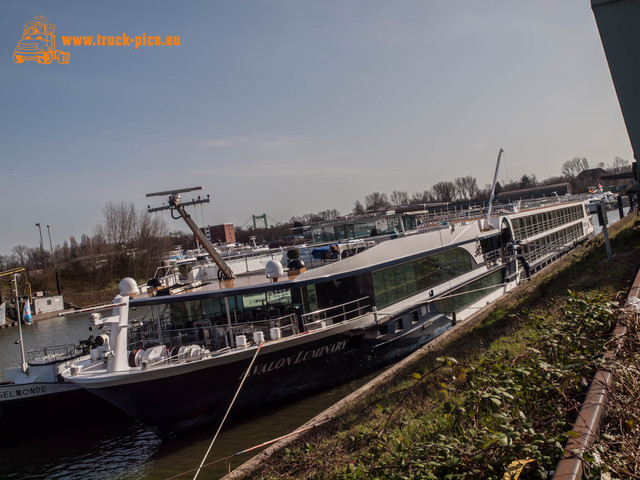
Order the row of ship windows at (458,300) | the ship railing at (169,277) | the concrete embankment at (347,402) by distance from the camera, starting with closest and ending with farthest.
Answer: the concrete embankment at (347,402) < the ship railing at (169,277) < the row of ship windows at (458,300)

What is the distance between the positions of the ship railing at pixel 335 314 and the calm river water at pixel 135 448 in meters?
2.12

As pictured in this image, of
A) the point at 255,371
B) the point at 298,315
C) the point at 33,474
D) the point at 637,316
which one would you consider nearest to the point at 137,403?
the point at 255,371

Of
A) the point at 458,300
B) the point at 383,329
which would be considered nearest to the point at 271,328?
the point at 383,329

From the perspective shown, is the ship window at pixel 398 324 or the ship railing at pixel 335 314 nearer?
the ship railing at pixel 335 314

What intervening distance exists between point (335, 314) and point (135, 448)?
6935 millimetres

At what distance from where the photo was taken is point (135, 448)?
1390cm

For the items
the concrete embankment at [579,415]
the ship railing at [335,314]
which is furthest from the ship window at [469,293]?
the concrete embankment at [579,415]

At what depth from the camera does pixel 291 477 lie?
20.3ft

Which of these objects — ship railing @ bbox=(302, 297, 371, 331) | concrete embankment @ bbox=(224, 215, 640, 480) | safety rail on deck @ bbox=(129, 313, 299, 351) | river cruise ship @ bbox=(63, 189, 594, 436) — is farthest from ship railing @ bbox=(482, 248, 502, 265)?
safety rail on deck @ bbox=(129, 313, 299, 351)

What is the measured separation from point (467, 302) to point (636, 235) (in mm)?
7442

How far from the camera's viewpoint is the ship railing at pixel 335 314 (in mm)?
14797

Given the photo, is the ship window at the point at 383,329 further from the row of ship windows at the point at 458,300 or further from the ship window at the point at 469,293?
the ship window at the point at 469,293

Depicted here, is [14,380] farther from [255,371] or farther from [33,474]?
[255,371]

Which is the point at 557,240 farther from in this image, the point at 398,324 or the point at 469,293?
the point at 398,324
